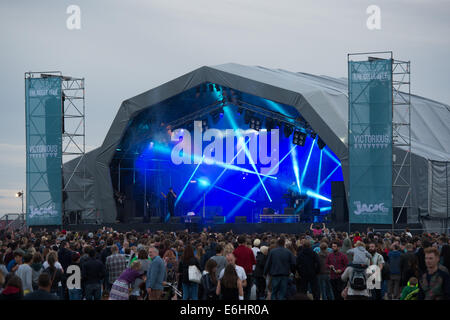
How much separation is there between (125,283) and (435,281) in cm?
503

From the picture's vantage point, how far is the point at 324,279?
1488 centimetres

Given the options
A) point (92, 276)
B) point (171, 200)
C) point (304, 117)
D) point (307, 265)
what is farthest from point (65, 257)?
point (171, 200)

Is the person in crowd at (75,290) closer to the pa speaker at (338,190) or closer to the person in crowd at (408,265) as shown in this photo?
the person in crowd at (408,265)

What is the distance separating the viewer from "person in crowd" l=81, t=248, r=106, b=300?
13578 mm

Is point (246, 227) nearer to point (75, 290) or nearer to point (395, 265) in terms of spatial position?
point (395, 265)

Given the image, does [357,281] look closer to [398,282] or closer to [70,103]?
[398,282]

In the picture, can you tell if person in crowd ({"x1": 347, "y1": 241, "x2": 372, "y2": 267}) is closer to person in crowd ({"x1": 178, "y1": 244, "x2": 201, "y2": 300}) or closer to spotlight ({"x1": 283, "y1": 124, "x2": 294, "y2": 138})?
person in crowd ({"x1": 178, "y1": 244, "x2": 201, "y2": 300})

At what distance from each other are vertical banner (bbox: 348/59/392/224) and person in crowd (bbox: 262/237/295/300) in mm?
16284

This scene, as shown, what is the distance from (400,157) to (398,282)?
15.0 meters

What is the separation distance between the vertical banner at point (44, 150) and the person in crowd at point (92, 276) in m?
21.0

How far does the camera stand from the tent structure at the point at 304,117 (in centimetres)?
3008

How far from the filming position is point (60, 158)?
34.5 metres

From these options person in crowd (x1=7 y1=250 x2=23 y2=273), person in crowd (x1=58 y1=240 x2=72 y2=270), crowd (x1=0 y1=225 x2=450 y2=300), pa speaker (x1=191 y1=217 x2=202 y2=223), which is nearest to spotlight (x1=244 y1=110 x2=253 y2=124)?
pa speaker (x1=191 y1=217 x2=202 y2=223)

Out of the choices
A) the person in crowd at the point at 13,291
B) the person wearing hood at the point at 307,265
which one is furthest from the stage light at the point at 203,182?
the person in crowd at the point at 13,291
